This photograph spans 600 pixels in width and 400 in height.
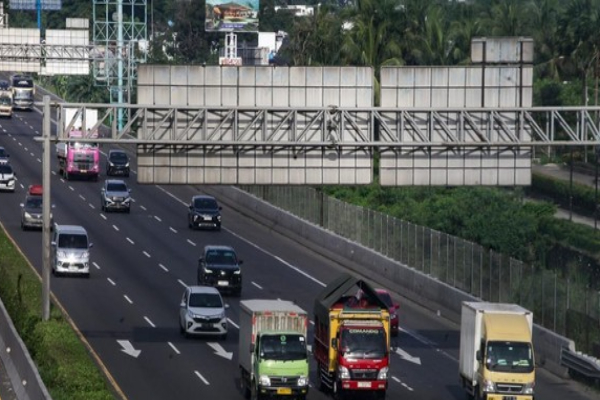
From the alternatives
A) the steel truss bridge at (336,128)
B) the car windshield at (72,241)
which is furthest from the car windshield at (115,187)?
the steel truss bridge at (336,128)

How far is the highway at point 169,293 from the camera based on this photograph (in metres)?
44.5

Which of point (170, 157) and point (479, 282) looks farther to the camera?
point (479, 282)

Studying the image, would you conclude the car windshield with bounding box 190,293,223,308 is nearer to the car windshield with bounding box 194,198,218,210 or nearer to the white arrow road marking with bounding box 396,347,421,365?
the white arrow road marking with bounding box 396,347,421,365

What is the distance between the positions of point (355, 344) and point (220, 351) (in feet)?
30.1

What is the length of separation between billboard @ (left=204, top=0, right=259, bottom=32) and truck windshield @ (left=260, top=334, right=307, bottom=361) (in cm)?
9234

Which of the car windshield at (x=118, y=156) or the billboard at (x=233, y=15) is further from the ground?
the billboard at (x=233, y=15)

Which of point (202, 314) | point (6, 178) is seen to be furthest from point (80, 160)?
point (202, 314)

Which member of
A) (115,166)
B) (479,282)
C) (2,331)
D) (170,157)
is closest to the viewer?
(170,157)

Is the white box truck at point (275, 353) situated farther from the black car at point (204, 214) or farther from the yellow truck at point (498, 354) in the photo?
the black car at point (204, 214)

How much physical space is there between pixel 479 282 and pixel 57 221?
28812mm

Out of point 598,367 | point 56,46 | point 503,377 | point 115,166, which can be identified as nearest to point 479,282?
point 598,367

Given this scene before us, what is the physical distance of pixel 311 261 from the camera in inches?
2822

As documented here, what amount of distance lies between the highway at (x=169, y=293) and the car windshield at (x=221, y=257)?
1.75 metres

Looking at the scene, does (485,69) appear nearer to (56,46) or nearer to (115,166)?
(115,166)
